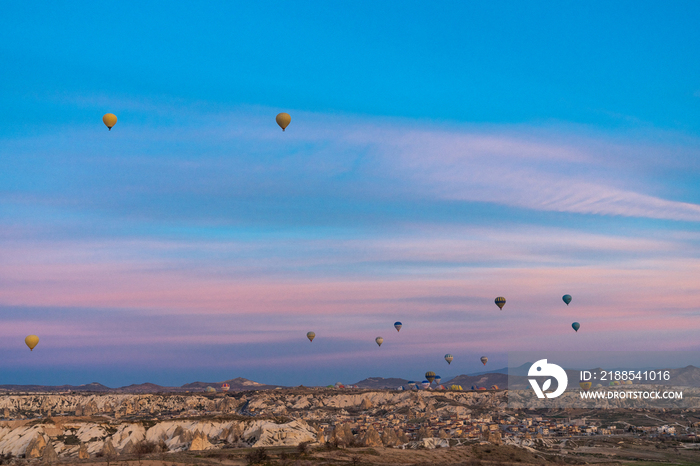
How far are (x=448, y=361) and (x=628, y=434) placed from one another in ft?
171

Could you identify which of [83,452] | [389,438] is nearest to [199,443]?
[83,452]

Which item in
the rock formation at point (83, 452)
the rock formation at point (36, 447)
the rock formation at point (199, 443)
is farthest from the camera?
the rock formation at point (36, 447)

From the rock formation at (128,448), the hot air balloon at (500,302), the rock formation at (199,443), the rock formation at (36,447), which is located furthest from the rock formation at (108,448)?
the hot air balloon at (500,302)

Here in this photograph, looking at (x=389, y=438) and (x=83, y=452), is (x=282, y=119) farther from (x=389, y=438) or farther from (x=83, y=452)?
(x=389, y=438)

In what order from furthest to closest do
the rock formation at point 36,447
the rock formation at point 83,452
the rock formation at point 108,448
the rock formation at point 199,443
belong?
the rock formation at point 36,447
the rock formation at point 199,443
the rock formation at point 108,448
the rock formation at point 83,452

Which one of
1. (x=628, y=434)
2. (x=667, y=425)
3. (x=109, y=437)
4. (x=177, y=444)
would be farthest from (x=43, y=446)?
(x=667, y=425)

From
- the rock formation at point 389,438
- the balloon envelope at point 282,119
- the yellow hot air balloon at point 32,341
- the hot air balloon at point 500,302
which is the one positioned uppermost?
the balloon envelope at point 282,119

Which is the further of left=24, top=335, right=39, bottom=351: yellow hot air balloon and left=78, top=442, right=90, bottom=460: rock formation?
left=24, top=335, right=39, bottom=351: yellow hot air balloon

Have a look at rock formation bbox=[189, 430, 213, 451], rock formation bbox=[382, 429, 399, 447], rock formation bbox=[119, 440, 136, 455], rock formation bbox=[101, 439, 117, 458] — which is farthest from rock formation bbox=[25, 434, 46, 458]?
rock formation bbox=[382, 429, 399, 447]

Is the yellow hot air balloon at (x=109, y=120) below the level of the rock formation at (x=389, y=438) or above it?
above

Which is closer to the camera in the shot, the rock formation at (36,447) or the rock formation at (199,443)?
the rock formation at (199,443)

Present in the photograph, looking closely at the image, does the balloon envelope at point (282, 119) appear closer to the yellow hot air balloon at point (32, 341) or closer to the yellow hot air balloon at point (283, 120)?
the yellow hot air balloon at point (283, 120)

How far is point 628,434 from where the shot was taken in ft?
536

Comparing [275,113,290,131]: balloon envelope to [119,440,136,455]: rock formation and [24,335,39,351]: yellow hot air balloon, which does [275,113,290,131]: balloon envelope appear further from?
[24,335,39,351]: yellow hot air balloon
